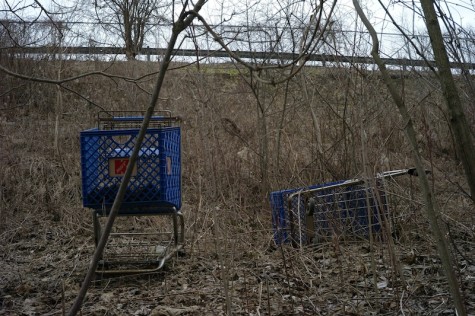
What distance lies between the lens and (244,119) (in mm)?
9750

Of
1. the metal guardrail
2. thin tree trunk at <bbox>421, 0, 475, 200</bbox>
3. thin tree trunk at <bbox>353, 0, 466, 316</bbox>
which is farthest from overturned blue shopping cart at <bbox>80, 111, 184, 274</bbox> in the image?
thin tree trunk at <bbox>421, 0, 475, 200</bbox>

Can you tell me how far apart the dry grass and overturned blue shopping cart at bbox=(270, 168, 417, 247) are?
159 millimetres

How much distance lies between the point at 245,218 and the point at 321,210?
3.57 ft

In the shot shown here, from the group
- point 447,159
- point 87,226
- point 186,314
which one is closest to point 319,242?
point 186,314

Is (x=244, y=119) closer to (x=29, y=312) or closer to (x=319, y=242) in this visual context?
(x=319, y=242)

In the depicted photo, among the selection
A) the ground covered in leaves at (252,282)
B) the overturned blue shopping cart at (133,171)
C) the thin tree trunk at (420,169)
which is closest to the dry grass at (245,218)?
the ground covered in leaves at (252,282)

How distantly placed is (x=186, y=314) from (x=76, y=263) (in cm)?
175

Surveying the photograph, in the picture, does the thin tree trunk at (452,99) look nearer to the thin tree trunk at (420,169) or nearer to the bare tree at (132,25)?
the thin tree trunk at (420,169)

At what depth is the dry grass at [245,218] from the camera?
11.6 ft

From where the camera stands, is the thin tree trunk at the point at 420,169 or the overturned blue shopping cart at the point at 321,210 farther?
the overturned blue shopping cart at the point at 321,210

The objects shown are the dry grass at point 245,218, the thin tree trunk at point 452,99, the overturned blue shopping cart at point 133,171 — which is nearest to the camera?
the thin tree trunk at point 452,99

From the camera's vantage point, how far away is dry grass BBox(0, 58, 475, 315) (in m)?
3.54

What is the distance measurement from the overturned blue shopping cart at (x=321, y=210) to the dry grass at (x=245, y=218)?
16 cm

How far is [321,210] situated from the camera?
16.2ft
